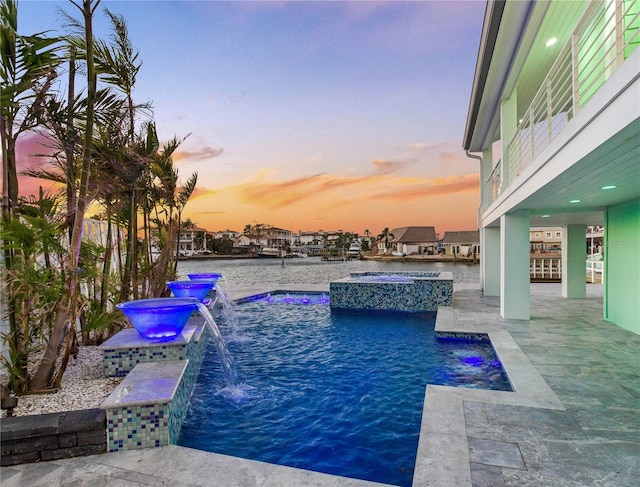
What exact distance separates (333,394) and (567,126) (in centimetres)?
401

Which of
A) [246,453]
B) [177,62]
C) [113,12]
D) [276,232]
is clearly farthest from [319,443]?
[276,232]

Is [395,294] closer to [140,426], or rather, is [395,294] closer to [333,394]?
[333,394]

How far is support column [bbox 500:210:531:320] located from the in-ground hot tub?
2027 mm

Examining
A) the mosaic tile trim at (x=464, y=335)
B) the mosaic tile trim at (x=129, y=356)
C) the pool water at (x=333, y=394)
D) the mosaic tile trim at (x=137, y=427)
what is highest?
the mosaic tile trim at (x=129, y=356)

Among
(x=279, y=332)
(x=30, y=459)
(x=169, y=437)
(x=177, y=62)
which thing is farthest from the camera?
(x=177, y=62)

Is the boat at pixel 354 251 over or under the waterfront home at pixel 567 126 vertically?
under

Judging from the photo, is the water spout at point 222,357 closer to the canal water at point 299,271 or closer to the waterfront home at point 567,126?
the waterfront home at point 567,126

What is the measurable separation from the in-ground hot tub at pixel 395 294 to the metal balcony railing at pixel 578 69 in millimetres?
3111

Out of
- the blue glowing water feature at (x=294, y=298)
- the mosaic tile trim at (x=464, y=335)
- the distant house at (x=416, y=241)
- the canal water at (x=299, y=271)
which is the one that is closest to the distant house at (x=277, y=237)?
the canal water at (x=299, y=271)

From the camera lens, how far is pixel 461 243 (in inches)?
2534

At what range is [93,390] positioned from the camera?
3611 mm

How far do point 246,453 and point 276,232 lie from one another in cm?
9735

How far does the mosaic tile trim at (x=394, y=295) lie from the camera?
10000mm

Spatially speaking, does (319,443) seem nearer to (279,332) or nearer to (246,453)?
(246,453)
